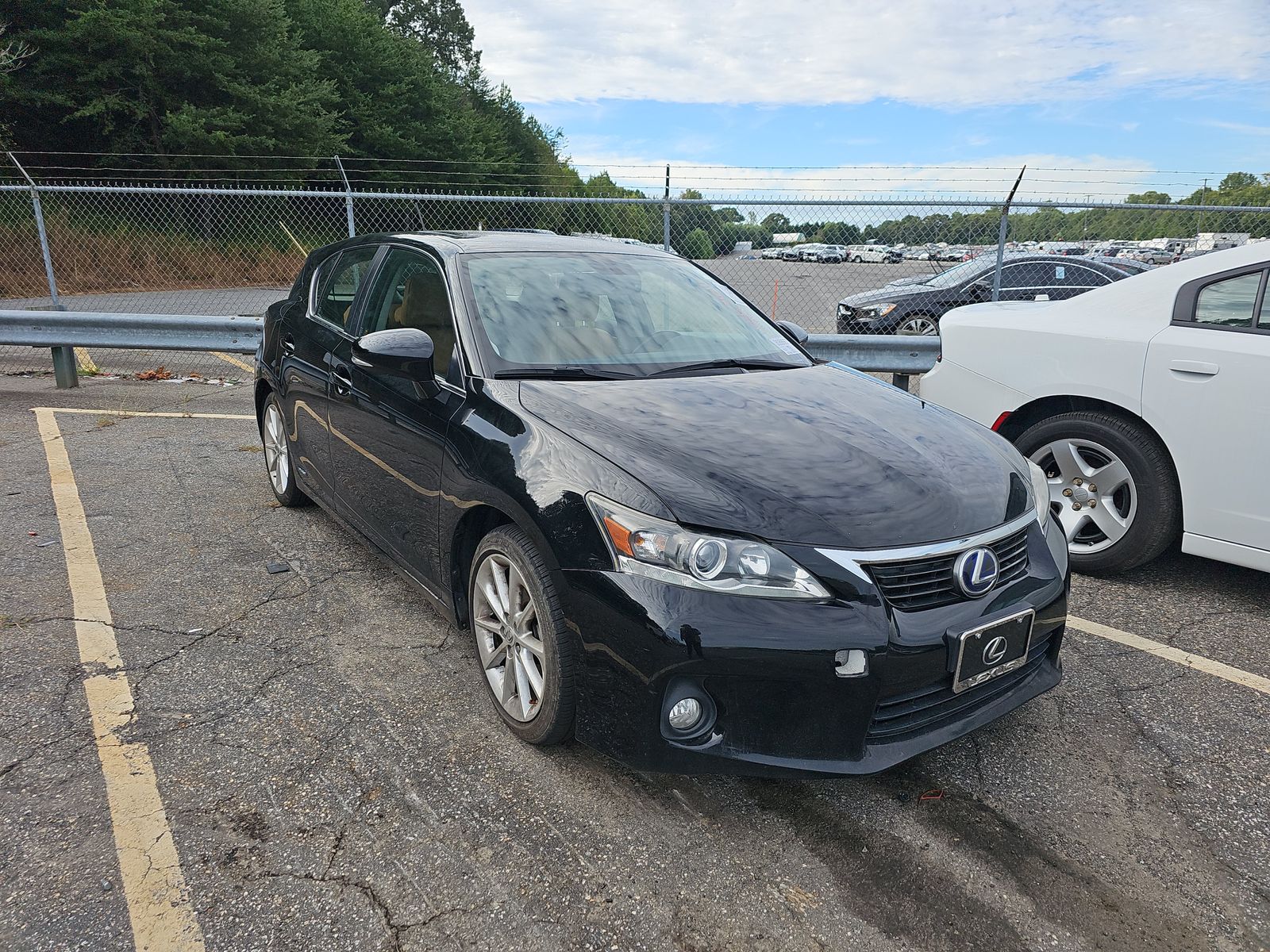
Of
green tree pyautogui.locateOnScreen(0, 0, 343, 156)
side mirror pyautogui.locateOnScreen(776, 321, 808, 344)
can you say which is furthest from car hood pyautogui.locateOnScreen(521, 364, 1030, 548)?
green tree pyautogui.locateOnScreen(0, 0, 343, 156)

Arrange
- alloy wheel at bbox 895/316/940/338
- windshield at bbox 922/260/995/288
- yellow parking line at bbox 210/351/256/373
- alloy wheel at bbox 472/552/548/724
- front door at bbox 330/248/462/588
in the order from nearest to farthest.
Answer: alloy wheel at bbox 472/552/548/724 < front door at bbox 330/248/462/588 < yellow parking line at bbox 210/351/256/373 < windshield at bbox 922/260/995/288 < alloy wheel at bbox 895/316/940/338

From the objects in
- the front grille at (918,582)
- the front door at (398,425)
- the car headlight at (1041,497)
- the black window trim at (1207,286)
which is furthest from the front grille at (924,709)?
the black window trim at (1207,286)

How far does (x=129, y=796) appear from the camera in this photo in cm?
249

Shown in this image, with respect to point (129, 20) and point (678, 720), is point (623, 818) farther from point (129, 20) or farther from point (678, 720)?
point (129, 20)

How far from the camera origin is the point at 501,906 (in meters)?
2.11

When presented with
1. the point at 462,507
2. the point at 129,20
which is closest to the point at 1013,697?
the point at 462,507

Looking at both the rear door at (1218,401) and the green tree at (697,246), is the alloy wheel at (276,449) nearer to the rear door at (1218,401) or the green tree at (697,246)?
the rear door at (1218,401)

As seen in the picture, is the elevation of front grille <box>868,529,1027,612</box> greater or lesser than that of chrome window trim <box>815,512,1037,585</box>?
lesser

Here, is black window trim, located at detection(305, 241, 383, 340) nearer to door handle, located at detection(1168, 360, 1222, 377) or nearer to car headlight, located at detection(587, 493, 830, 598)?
car headlight, located at detection(587, 493, 830, 598)

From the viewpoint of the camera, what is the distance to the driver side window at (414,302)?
127 inches

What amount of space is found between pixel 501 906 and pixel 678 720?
614 millimetres

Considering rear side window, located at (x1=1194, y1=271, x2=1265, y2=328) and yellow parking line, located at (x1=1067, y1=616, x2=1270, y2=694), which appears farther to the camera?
rear side window, located at (x1=1194, y1=271, x2=1265, y2=328)

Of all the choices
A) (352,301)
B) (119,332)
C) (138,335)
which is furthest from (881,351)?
(119,332)

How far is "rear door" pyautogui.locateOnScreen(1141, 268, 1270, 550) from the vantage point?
11.8ft
